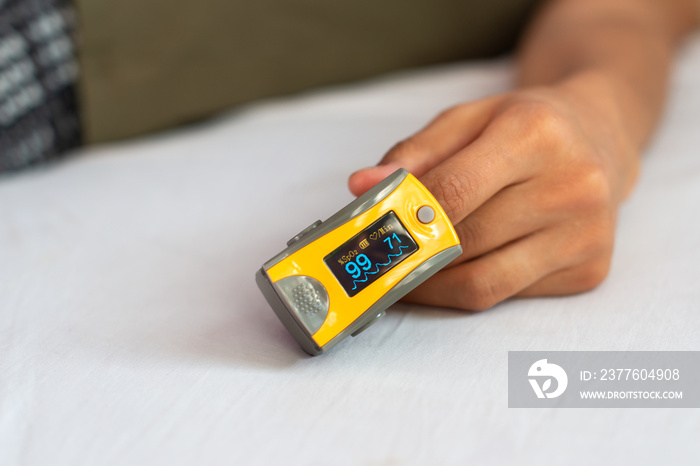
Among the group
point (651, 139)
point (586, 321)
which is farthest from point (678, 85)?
point (586, 321)

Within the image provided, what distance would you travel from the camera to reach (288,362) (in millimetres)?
453

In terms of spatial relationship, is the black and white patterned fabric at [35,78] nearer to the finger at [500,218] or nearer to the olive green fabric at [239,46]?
the olive green fabric at [239,46]

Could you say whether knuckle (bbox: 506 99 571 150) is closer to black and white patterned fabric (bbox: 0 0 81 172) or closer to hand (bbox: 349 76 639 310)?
hand (bbox: 349 76 639 310)

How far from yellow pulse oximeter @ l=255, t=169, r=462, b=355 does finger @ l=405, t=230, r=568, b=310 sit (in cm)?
6

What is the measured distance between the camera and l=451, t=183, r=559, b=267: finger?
20.0 inches

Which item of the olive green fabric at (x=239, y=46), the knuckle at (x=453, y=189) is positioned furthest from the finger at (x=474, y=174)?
the olive green fabric at (x=239, y=46)

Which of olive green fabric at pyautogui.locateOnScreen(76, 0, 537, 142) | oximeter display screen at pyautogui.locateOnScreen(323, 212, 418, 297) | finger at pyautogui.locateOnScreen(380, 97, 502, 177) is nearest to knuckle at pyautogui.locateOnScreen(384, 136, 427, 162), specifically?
finger at pyautogui.locateOnScreen(380, 97, 502, 177)

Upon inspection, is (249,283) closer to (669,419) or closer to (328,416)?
(328,416)

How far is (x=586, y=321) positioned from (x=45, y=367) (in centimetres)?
43

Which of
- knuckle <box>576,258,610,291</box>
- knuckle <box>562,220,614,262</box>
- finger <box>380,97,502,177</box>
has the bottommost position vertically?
knuckle <box>576,258,610,291</box>

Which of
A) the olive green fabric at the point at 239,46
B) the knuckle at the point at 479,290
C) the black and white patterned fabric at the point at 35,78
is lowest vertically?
the knuckle at the point at 479,290

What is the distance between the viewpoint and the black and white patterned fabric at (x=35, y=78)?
0.77m

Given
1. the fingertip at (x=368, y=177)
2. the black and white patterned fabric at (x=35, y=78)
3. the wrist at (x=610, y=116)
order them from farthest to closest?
the black and white patterned fabric at (x=35, y=78), the wrist at (x=610, y=116), the fingertip at (x=368, y=177)

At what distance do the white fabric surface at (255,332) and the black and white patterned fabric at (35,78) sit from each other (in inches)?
1.7
